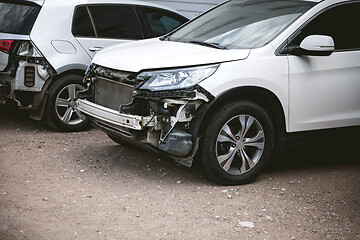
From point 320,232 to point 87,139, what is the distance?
11.6ft

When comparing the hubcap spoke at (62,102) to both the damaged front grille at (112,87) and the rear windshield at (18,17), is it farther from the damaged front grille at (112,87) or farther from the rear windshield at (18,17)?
the damaged front grille at (112,87)

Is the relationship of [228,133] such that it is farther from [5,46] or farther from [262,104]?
[5,46]

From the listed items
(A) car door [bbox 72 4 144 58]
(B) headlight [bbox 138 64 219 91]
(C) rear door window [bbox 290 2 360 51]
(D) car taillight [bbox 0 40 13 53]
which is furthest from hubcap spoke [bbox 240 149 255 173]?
(D) car taillight [bbox 0 40 13 53]

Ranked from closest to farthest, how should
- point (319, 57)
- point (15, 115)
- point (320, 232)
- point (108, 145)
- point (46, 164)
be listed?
point (320, 232), point (319, 57), point (46, 164), point (108, 145), point (15, 115)

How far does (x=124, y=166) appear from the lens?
6.55 metres

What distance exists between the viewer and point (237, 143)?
5887 mm

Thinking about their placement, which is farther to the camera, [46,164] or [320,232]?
[46,164]

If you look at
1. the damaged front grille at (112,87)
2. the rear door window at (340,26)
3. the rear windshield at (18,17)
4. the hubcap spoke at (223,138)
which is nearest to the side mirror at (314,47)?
the rear door window at (340,26)

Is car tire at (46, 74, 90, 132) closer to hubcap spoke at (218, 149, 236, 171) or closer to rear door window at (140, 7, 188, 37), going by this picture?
rear door window at (140, 7, 188, 37)

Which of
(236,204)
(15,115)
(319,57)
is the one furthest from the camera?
(15,115)

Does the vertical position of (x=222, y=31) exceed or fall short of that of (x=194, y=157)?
it exceeds it

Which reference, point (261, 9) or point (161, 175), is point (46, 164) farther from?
point (261, 9)

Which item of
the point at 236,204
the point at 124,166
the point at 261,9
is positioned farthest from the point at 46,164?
the point at 261,9

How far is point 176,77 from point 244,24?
1.19 m
